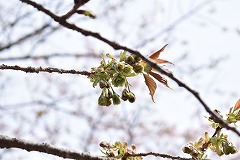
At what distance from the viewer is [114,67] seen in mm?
1061

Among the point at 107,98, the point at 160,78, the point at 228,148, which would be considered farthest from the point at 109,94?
the point at 228,148

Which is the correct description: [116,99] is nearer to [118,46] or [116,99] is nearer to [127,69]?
[127,69]

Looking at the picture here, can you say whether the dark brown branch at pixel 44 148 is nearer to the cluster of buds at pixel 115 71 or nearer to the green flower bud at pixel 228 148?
the cluster of buds at pixel 115 71

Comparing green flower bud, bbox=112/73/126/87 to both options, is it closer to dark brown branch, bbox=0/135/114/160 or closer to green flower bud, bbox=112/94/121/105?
green flower bud, bbox=112/94/121/105

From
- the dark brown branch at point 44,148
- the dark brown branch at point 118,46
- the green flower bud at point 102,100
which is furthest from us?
the green flower bud at point 102,100

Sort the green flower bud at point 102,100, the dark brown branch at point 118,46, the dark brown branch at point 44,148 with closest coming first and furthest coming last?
1. the dark brown branch at point 118,46
2. the dark brown branch at point 44,148
3. the green flower bud at point 102,100

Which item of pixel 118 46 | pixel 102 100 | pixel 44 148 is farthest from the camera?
pixel 102 100

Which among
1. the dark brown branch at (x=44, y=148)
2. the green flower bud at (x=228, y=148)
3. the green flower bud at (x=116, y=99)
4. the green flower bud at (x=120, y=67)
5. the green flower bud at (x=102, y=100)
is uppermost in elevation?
the green flower bud at (x=120, y=67)

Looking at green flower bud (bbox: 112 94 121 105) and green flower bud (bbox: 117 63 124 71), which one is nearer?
green flower bud (bbox: 117 63 124 71)

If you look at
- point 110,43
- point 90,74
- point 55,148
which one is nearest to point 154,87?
point 90,74

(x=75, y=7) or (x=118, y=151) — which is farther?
(x=118, y=151)

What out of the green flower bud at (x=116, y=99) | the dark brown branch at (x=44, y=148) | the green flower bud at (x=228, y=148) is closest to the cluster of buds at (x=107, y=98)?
the green flower bud at (x=116, y=99)

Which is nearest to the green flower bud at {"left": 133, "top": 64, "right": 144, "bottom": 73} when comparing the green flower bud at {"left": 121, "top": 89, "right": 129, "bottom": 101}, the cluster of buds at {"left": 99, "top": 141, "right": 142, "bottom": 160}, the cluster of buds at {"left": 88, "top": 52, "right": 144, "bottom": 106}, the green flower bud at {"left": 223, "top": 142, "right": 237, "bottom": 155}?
the cluster of buds at {"left": 88, "top": 52, "right": 144, "bottom": 106}

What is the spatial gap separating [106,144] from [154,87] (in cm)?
27
